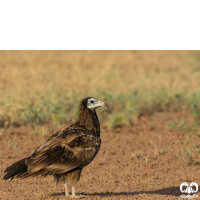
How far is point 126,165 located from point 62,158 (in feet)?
8.38

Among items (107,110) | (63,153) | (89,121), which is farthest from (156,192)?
(107,110)

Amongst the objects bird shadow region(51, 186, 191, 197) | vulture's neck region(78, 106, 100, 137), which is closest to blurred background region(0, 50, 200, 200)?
bird shadow region(51, 186, 191, 197)

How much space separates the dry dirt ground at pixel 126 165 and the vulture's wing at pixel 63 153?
0.55 meters

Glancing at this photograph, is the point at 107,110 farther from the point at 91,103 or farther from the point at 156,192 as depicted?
the point at 156,192

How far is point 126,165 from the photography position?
981 cm

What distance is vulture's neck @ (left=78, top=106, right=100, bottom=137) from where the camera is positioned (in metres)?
8.27

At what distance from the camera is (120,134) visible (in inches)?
476

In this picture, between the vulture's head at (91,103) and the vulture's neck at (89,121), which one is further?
the vulture's head at (91,103)

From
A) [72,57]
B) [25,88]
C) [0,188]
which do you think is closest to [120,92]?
[25,88]

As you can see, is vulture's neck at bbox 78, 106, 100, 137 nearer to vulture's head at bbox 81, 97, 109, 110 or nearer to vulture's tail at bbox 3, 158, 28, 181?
vulture's head at bbox 81, 97, 109, 110

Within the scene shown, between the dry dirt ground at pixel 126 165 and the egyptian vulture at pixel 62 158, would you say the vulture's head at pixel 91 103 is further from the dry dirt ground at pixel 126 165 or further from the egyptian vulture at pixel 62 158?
the dry dirt ground at pixel 126 165

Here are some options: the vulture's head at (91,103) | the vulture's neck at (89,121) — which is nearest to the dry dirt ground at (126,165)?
the vulture's neck at (89,121)

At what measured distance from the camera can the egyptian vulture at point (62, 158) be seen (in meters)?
7.37

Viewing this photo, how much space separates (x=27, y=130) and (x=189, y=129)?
3853 mm
